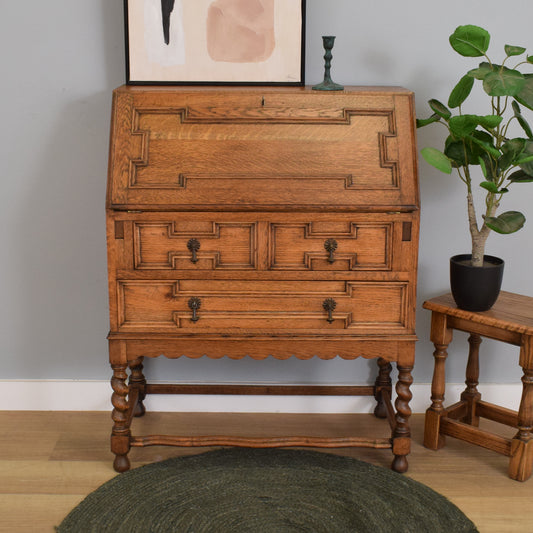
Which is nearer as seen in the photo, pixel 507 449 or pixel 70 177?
pixel 507 449

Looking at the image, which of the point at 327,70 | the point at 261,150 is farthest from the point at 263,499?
the point at 327,70

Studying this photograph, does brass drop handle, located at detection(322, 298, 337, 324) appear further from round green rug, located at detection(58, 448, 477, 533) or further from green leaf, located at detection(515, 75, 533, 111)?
green leaf, located at detection(515, 75, 533, 111)

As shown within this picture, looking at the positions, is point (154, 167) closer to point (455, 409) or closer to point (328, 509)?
point (328, 509)

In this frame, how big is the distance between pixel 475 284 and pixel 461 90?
726mm

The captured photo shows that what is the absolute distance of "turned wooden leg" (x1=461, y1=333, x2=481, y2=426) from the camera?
10.2ft

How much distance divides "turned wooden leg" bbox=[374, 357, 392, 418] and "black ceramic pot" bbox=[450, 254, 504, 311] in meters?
0.53

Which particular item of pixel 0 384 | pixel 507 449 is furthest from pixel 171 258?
pixel 507 449

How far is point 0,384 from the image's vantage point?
327 centimetres

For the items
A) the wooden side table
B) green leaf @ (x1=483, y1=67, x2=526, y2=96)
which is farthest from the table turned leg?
green leaf @ (x1=483, y1=67, x2=526, y2=96)

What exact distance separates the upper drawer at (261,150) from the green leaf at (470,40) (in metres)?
0.27

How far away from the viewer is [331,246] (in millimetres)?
2557

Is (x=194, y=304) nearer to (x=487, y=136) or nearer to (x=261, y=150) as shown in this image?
(x=261, y=150)

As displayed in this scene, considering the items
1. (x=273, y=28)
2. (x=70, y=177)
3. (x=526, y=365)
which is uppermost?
(x=273, y=28)

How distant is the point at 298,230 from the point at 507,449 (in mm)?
1191
